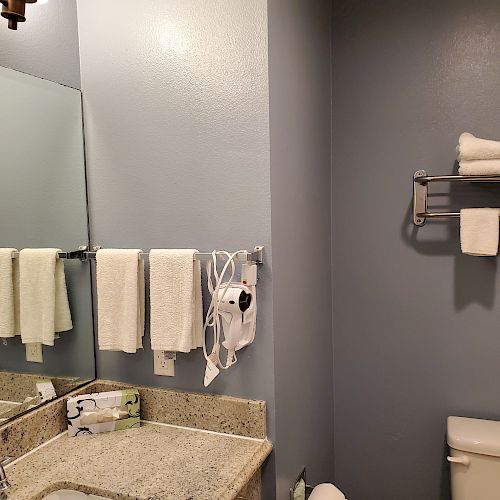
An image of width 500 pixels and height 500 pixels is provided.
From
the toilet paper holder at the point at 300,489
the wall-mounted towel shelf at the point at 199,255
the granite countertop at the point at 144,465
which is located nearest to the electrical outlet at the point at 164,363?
the granite countertop at the point at 144,465

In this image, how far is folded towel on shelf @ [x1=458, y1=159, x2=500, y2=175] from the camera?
1.64 m

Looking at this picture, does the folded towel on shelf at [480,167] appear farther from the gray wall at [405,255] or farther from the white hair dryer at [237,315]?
the white hair dryer at [237,315]

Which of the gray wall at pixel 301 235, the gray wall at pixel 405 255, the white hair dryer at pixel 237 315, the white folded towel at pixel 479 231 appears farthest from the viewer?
the gray wall at pixel 405 255

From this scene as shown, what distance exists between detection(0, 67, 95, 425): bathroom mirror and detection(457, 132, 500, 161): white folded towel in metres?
1.27

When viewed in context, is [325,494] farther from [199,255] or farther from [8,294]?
[8,294]

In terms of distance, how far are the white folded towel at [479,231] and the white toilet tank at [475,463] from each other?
0.62 metres

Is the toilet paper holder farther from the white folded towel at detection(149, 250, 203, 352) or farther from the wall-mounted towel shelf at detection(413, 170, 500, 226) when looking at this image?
the wall-mounted towel shelf at detection(413, 170, 500, 226)

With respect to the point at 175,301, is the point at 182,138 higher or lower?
higher

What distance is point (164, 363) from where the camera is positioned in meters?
1.54

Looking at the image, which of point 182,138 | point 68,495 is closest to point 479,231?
point 182,138

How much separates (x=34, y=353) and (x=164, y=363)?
0.39 metres

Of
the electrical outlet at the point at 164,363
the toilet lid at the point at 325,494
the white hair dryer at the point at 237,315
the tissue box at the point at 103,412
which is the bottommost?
the toilet lid at the point at 325,494

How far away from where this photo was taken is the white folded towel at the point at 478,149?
164 centimetres

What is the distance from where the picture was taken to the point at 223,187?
1.42m
